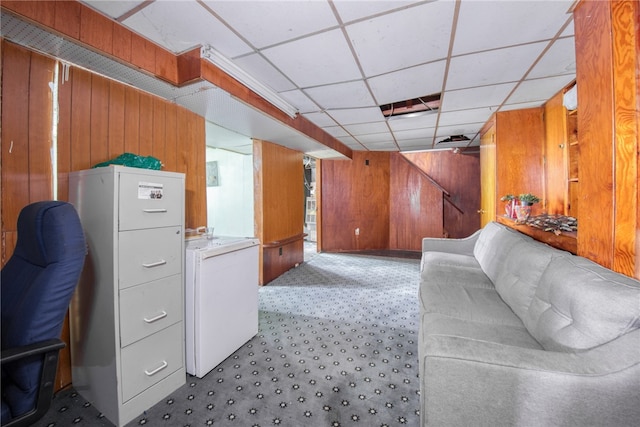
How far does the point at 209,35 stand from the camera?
1721 mm

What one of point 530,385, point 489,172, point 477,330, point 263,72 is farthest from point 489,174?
point 530,385

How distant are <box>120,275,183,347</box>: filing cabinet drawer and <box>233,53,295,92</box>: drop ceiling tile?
5.73ft

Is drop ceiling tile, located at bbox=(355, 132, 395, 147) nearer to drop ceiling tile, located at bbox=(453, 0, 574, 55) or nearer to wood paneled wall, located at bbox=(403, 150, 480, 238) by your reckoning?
wood paneled wall, located at bbox=(403, 150, 480, 238)

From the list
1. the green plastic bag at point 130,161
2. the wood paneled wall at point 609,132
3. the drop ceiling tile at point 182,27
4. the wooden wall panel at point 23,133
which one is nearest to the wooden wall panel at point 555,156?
the wood paneled wall at point 609,132

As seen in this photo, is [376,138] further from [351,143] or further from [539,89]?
[539,89]

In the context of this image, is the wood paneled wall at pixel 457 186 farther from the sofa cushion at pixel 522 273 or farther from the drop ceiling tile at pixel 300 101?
the sofa cushion at pixel 522 273

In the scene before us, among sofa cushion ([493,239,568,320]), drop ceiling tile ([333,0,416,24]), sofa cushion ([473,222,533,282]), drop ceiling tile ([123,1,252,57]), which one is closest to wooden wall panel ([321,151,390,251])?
sofa cushion ([473,222,533,282])

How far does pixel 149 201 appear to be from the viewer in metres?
1.47

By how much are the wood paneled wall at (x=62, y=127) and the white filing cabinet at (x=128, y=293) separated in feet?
0.62

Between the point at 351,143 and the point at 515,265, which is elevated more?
the point at 351,143

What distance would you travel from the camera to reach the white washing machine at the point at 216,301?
170 cm

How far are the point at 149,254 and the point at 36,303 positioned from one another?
567 millimetres

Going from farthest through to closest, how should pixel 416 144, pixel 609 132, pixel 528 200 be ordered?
1. pixel 416 144
2. pixel 528 200
3. pixel 609 132

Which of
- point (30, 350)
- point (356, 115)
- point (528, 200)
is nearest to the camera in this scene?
point (30, 350)
